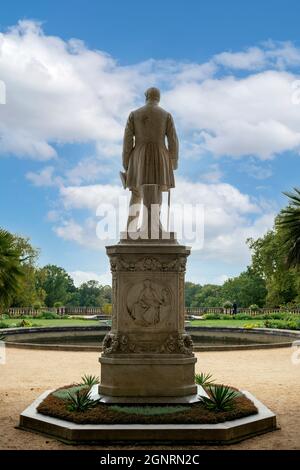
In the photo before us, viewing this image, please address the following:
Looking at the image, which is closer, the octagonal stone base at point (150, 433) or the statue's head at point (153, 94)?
the octagonal stone base at point (150, 433)

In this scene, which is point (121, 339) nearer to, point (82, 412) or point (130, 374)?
point (130, 374)

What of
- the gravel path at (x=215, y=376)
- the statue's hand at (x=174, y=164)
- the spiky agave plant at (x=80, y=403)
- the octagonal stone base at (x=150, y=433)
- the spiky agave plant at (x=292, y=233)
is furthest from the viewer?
the spiky agave plant at (x=292, y=233)

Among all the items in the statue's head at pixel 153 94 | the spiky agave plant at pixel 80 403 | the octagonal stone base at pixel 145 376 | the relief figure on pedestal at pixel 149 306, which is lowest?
the spiky agave plant at pixel 80 403

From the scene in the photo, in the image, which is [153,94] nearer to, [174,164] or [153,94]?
[153,94]

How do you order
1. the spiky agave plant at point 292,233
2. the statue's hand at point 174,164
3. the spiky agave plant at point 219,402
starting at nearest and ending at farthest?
the spiky agave plant at point 219,402
the statue's hand at point 174,164
the spiky agave plant at point 292,233

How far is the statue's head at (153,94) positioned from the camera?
11.0 m

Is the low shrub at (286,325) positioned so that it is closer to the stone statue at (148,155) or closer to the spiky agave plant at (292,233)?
the spiky agave plant at (292,233)

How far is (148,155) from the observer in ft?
35.0

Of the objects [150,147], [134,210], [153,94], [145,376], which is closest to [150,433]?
[145,376]

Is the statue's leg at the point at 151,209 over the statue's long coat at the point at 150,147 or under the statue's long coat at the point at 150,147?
under

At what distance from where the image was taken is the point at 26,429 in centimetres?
890

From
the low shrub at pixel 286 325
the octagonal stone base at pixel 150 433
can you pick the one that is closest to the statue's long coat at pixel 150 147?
the octagonal stone base at pixel 150 433

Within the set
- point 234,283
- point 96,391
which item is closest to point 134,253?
point 96,391

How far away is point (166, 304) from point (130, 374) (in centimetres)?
139
